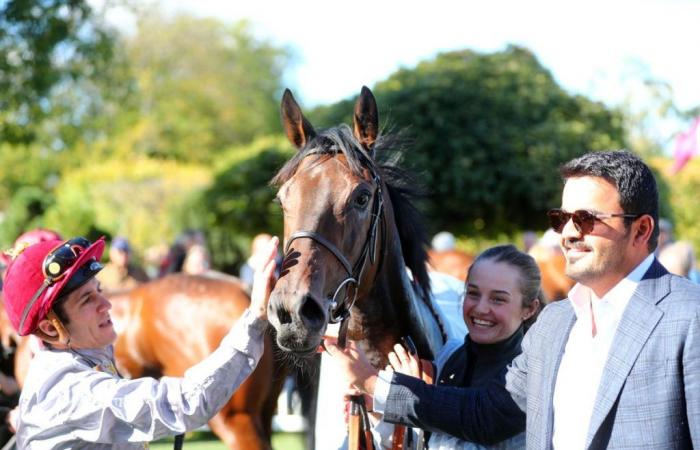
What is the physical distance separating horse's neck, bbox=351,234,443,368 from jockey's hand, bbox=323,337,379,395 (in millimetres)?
379

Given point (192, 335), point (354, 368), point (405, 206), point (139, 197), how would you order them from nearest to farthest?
point (354, 368), point (405, 206), point (192, 335), point (139, 197)

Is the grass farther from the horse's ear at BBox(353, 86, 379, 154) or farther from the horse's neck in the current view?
the horse's ear at BBox(353, 86, 379, 154)

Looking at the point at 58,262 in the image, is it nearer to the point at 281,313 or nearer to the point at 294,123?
the point at 281,313

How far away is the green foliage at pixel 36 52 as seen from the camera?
32.4ft

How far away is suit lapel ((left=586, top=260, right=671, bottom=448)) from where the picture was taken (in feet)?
6.72

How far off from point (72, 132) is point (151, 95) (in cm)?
3479

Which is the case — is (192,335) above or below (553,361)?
above

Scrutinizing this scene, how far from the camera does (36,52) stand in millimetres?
10039

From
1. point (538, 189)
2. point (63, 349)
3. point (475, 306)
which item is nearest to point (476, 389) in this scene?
point (475, 306)

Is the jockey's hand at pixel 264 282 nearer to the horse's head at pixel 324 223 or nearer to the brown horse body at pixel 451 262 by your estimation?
the horse's head at pixel 324 223

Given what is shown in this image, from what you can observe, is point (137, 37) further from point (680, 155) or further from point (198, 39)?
point (680, 155)

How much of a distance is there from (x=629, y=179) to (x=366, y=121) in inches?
49.7

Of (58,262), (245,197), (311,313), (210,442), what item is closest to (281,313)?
(311,313)

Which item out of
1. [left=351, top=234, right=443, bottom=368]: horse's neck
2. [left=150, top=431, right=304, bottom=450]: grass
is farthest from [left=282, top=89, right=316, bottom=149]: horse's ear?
[left=150, top=431, right=304, bottom=450]: grass
